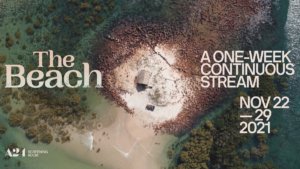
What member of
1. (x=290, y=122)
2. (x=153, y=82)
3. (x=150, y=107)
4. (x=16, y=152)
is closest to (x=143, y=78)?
(x=153, y=82)

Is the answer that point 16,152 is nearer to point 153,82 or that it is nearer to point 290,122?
point 153,82

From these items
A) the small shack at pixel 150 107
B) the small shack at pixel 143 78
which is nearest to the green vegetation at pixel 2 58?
the small shack at pixel 143 78

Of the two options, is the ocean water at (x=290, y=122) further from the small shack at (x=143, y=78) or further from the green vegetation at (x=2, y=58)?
the green vegetation at (x=2, y=58)

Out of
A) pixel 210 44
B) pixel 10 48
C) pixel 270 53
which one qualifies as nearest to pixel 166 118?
pixel 210 44

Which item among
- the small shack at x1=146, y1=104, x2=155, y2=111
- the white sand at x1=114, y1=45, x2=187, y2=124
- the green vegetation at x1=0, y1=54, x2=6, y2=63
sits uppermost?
the green vegetation at x1=0, y1=54, x2=6, y2=63

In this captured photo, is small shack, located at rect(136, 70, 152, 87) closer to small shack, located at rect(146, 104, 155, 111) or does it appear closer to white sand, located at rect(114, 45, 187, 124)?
white sand, located at rect(114, 45, 187, 124)

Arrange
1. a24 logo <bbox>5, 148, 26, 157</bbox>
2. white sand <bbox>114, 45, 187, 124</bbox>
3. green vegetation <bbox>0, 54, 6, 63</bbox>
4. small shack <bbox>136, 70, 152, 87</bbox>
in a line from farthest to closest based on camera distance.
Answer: white sand <bbox>114, 45, 187, 124</bbox> < small shack <bbox>136, 70, 152, 87</bbox> < a24 logo <bbox>5, 148, 26, 157</bbox> < green vegetation <bbox>0, 54, 6, 63</bbox>

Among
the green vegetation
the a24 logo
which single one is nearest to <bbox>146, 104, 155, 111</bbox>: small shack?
the a24 logo
